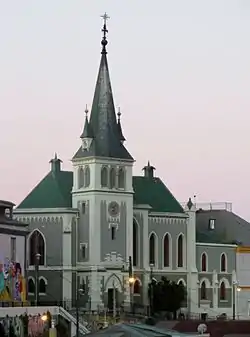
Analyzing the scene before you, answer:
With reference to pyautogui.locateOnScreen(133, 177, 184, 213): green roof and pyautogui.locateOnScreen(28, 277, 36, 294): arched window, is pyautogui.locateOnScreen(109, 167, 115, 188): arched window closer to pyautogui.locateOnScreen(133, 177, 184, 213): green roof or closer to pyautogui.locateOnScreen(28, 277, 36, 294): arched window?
pyautogui.locateOnScreen(133, 177, 184, 213): green roof

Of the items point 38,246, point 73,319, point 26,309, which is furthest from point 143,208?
point 26,309

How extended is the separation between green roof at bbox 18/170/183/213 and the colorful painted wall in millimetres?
11336

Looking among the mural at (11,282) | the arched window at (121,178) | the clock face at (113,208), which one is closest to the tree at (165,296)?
the clock face at (113,208)

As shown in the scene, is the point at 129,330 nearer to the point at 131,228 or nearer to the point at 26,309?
the point at 26,309

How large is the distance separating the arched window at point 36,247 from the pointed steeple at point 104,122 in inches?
241

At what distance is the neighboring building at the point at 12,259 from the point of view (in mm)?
76062

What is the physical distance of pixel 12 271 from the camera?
7750 cm

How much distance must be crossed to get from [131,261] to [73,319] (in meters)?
15.0

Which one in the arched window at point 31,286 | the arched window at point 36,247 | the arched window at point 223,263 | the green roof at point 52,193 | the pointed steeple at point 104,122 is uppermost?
the pointed steeple at point 104,122

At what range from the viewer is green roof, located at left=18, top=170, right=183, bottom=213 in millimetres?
91812

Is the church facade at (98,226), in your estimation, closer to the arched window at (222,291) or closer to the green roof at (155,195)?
the green roof at (155,195)

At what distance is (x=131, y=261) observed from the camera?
9012cm

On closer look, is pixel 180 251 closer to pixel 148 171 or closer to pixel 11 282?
pixel 148 171

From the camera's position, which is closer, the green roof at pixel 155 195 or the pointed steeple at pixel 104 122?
the pointed steeple at pixel 104 122
